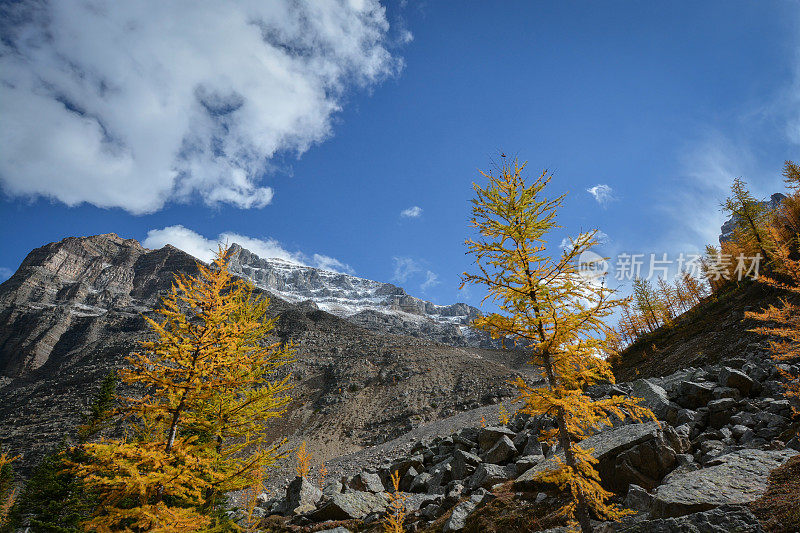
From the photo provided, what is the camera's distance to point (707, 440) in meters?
9.19

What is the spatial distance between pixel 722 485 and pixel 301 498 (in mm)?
15241

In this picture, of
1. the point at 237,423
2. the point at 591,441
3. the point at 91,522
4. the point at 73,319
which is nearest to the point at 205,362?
the point at 237,423

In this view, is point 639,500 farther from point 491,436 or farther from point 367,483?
point 367,483

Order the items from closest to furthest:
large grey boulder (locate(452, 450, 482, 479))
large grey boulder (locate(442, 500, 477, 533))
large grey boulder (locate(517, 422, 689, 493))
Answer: large grey boulder (locate(517, 422, 689, 493)) → large grey boulder (locate(442, 500, 477, 533)) → large grey boulder (locate(452, 450, 482, 479))

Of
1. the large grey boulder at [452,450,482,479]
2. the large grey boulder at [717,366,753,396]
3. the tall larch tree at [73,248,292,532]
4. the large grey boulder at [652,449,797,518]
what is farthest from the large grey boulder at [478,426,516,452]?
the tall larch tree at [73,248,292,532]

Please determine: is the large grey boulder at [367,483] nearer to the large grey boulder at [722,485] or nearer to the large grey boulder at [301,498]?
the large grey boulder at [301,498]

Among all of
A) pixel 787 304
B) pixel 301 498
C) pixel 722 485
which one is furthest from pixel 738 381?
pixel 301 498

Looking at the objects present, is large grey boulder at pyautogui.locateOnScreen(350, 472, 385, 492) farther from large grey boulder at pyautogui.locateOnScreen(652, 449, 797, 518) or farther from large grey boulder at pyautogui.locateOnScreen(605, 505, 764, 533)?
large grey boulder at pyautogui.locateOnScreen(605, 505, 764, 533)

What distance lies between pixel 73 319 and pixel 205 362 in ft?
611

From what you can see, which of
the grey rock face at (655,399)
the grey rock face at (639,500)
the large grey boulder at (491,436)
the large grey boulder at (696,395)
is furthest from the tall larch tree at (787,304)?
the large grey boulder at (491,436)

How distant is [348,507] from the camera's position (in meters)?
13.2

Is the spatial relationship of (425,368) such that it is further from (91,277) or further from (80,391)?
(91,277)

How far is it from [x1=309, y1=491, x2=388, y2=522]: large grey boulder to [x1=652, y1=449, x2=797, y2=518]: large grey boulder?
403 inches

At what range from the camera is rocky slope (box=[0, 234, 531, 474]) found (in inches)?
1960
